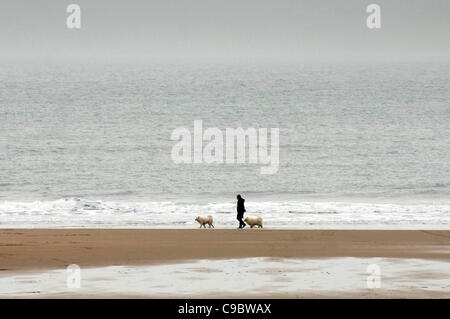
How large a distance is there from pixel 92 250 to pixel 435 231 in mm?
11820

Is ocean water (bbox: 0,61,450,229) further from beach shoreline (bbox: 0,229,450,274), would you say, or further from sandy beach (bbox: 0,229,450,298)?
sandy beach (bbox: 0,229,450,298)

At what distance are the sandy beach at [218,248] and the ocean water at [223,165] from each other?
4.32 meters

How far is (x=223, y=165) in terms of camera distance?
64.9 meters

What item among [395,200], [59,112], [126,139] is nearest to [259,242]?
[395,200]

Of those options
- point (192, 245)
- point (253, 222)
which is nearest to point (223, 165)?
point (253, 222)

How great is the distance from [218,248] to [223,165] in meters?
41.6

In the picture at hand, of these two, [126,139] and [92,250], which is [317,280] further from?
[126,139]

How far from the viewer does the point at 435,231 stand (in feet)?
92.9

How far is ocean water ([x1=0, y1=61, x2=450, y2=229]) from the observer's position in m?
38.4

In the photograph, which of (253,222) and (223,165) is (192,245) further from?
(223,165)

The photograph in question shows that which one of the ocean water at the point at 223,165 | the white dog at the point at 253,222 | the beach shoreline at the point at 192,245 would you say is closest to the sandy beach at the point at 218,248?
the beach shoreline at the point at 192,245

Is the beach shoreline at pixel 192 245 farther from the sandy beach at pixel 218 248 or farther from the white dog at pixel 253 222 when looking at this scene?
the white dog at pixel 253 222

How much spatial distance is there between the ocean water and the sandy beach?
432cm
